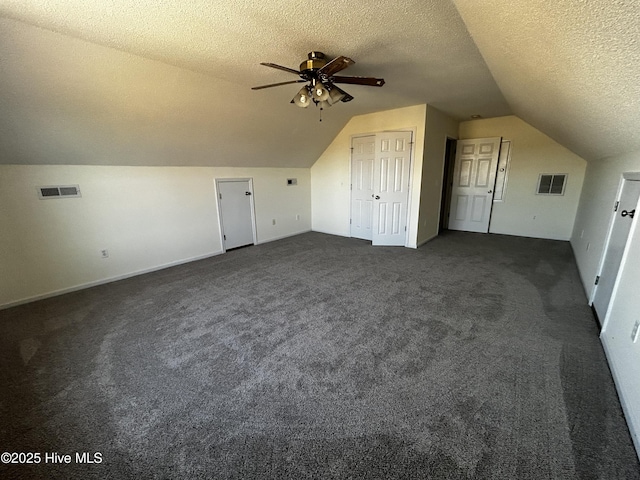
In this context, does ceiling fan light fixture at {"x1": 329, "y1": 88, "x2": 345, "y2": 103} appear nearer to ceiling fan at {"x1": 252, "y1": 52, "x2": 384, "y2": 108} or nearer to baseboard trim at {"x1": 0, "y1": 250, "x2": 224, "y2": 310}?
ceiling fan at {"x1": 252, "y1": 52, "x2": 384, "y2": 108}

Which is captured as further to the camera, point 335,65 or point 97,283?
point 97,283

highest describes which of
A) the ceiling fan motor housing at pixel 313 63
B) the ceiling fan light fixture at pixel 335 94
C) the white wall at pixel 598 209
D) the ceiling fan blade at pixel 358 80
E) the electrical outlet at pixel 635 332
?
the ceiling fan motor housing at pixel 313 63

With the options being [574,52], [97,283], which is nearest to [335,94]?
[574,52]

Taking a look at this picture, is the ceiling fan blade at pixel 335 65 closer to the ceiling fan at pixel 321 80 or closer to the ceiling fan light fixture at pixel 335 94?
the ceiling fan at pixel 321 80

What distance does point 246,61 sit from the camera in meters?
2.45

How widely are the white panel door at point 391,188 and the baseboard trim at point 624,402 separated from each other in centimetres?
304

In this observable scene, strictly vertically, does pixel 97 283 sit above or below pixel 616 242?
below

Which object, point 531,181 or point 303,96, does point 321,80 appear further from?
point 531,181

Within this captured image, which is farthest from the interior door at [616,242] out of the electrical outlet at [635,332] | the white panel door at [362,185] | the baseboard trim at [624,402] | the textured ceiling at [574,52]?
the white panel door at [362,185]

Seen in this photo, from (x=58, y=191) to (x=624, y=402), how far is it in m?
5.21

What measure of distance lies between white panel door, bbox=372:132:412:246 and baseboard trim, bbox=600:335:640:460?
304cm

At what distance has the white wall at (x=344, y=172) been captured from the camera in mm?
4332

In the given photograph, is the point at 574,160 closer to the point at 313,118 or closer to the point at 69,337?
the point at 313,118

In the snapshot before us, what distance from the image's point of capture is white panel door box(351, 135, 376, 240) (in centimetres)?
495
